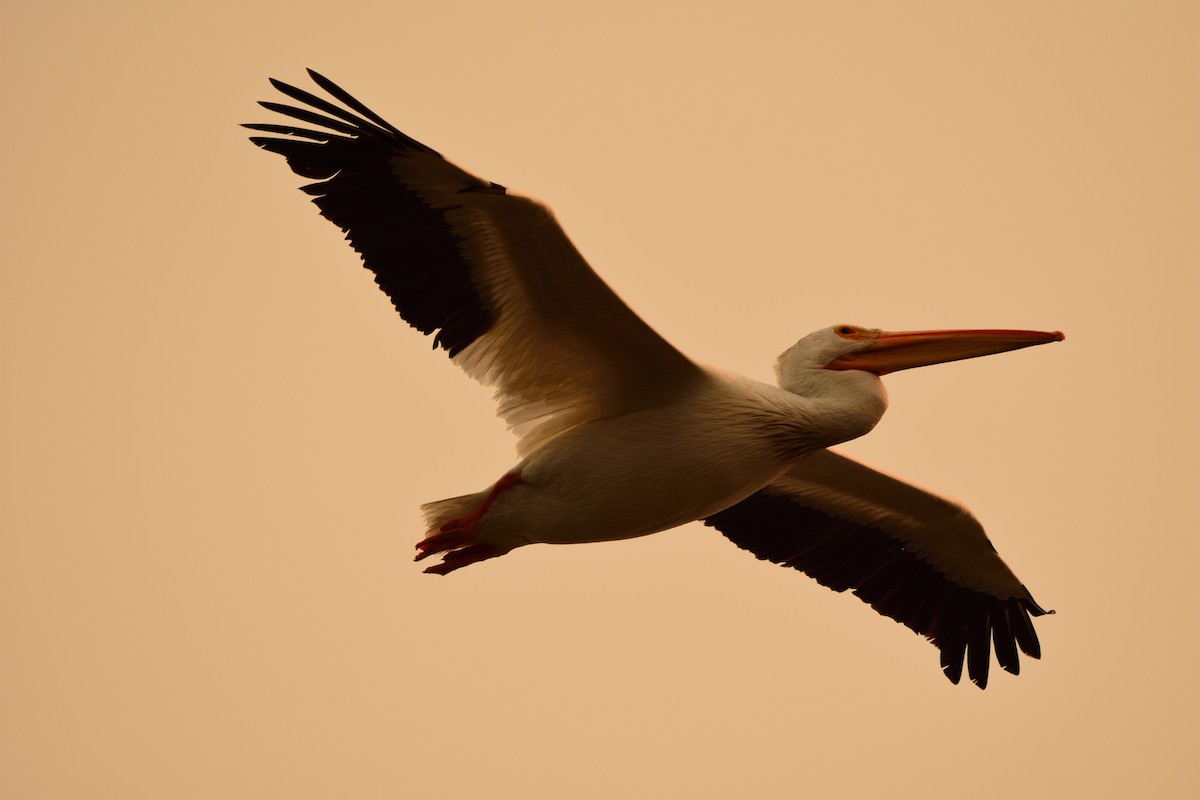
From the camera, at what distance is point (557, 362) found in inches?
322

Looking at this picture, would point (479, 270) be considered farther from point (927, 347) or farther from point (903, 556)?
point (903, 556)

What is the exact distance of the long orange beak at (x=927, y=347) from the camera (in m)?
8.41

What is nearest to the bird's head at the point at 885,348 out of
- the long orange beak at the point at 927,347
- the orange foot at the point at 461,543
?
the long orange beak at the point at 927,347

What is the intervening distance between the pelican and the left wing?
1.51 metres

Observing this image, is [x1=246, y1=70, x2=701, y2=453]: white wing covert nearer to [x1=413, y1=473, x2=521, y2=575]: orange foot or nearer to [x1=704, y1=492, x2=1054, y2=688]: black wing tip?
[x1=413, y1=473, x2=521, y2=575]: orange foot

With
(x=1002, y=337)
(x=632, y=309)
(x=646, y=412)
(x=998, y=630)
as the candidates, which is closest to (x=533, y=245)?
(x=632, y=309)

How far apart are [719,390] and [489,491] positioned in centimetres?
125

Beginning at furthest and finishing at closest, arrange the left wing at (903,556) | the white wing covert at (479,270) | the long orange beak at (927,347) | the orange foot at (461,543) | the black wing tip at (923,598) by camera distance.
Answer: the black wing tip at (923,598)
the left wing at (903,556)
the long orange beak at (927,347)
the orange foot at (461,543)
the white wing covert at (479,270)

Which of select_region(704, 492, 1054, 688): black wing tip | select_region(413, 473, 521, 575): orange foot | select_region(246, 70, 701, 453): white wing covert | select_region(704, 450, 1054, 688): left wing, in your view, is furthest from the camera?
select_region(704, 492, 1054, 688): black wing tip

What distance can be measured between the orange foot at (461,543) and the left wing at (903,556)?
7.00ft

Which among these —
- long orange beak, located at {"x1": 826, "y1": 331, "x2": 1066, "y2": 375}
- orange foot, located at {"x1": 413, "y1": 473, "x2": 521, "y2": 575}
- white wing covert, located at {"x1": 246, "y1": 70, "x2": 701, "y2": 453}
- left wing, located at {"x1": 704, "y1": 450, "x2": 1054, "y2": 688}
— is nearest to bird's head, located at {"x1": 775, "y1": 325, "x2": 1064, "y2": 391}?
long orange beak, located at {"x1": 826, "y1": 331, "x2": 1066, "y2": 375}

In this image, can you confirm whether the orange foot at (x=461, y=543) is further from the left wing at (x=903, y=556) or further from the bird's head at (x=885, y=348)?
the left wing at (x=903, y=556)

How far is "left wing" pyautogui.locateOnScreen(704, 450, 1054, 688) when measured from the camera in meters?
9.89

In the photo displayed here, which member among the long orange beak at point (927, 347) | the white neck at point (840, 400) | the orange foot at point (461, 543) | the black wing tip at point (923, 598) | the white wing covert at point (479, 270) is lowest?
the black wing tip at point (923, 598)
